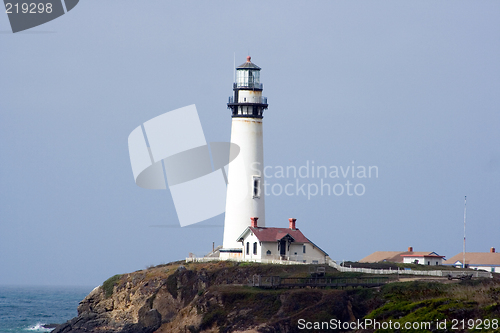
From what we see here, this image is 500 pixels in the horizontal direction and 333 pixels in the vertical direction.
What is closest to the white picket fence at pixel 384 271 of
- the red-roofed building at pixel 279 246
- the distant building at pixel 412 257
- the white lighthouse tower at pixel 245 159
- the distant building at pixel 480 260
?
the red-roofed building at pixel 279 246

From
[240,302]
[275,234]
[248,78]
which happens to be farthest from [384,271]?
[248,78]

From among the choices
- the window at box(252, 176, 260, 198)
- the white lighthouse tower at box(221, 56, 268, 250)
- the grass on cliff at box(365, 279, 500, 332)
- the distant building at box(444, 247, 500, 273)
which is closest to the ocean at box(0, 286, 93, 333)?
the white lighthouse tower at box(221, 56, 268, 250)

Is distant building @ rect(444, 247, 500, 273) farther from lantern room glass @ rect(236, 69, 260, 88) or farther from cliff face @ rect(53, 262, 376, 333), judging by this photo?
lantern room glass @ rect(236, 69, 260, 88)

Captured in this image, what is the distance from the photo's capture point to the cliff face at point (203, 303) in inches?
1967

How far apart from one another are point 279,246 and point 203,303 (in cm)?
943

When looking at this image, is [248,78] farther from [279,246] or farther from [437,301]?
[437,301]

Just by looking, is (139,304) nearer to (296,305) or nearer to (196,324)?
(196,324)

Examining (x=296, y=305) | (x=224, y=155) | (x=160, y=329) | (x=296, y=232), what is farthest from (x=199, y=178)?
(x=296, y=305)

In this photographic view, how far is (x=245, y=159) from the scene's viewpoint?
64.4 m

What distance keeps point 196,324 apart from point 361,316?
9.47 m

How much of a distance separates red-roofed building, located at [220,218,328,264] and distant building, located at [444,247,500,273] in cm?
1422

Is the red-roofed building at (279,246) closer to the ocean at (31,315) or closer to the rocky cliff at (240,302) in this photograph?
the rocky cliff at (240,302)

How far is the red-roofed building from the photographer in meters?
60.6

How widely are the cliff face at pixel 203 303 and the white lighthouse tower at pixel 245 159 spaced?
436cm
